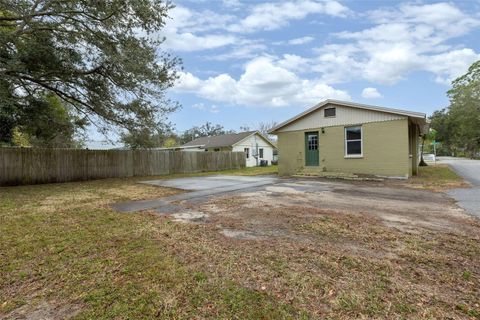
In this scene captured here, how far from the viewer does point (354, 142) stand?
13219mm

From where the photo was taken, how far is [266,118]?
58812 millimetres

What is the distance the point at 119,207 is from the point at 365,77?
16449 millimetres

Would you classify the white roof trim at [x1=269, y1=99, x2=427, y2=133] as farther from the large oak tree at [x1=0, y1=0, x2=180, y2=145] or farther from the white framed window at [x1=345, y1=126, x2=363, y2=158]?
the large oak tree at [x1=0, y1=0, x2=180, y2=145]

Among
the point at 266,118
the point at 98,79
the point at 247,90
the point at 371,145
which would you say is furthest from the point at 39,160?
the point at 266,118

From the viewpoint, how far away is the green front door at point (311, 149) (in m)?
14.6

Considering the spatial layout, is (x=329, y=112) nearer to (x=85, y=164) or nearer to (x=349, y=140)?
(x=349, y=140)

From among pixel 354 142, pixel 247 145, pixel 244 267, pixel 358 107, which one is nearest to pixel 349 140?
pixel 354 142

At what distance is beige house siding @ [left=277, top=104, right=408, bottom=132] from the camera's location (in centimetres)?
1232

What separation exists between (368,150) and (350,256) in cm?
1069

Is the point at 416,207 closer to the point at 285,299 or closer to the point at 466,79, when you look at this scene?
the point at 285,299

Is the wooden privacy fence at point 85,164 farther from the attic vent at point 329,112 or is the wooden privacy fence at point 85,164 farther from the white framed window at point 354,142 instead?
the white framed window at point 354,142

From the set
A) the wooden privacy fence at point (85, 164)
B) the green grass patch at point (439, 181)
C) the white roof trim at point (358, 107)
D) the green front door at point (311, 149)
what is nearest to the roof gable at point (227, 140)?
the wooden privacy fence at point (85, 164)

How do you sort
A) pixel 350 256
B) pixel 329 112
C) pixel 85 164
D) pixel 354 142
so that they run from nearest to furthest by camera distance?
pixel 350 256
pixel 354 142
pixel 329 112
pixel 85 164

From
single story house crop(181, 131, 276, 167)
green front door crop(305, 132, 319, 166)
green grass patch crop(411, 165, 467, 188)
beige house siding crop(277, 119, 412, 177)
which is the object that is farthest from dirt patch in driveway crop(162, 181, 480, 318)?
single story house crop(181, 131, 276, 167)
